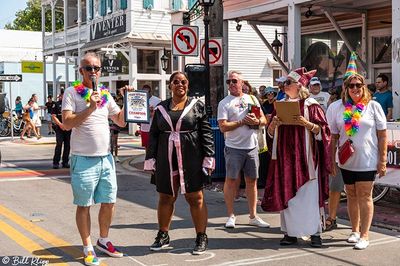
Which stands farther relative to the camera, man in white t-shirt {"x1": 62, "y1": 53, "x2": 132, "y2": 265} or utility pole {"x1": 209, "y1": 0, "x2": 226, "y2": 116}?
utility pole {"x1": 209, "y1": 0, "x2": 226, "y2": 116}

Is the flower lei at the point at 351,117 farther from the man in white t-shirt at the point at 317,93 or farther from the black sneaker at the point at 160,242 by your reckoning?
the man in white t-shirt at the point at 317,93

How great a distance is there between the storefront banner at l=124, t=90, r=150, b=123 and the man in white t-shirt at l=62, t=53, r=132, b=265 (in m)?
0.37

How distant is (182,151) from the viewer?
573 centimetres

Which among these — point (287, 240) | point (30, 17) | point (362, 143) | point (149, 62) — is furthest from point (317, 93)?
point (30, 17)

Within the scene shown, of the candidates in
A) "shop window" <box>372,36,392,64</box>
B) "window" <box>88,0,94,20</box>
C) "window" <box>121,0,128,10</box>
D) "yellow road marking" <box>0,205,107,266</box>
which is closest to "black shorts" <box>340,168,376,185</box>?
"yellow road marking" <box>0,205,107,266</box>

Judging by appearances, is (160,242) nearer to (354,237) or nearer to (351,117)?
(354,237)

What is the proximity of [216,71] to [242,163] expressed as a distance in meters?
5.44

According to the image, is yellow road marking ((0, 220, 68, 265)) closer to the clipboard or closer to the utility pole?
the clipboard

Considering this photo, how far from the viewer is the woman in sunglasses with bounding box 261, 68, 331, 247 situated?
611 centimetres

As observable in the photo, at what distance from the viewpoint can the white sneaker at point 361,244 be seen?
601 centimetres

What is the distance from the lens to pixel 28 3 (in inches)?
2549

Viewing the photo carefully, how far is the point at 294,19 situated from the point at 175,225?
5.89 m

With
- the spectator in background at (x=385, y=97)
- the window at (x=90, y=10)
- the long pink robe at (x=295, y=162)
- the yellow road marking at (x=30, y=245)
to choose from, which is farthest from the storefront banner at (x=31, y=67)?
the long pink robe at (x=295, y=162)

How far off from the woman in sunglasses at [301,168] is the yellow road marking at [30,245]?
2.37 metres
